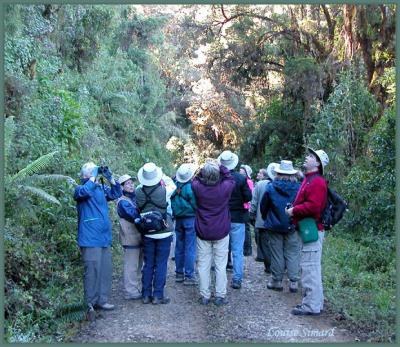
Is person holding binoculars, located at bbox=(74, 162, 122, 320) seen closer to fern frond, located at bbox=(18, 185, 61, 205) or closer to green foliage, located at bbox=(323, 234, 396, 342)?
fern frond, located at bbox=(18, 185, 61, 205)

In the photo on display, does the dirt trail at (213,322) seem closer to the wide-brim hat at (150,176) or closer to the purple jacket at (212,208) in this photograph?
the purple jacket at (212,208)

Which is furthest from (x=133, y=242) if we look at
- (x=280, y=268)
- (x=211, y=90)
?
(x=211, y=90)

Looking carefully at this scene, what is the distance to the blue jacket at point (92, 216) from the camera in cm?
715

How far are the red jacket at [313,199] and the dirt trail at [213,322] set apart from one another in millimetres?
1316

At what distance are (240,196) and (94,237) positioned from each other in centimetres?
254

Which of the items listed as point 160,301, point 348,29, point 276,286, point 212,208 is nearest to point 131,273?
point 160,301

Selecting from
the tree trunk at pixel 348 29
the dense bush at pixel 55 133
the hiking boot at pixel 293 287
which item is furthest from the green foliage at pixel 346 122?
the hiking boot at pixel 293 287

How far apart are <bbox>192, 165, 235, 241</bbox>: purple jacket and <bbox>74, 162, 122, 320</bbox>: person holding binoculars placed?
128cm

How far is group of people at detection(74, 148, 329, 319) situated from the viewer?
709 centimetres

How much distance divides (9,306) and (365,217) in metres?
9.05

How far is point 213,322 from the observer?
23.0 ft

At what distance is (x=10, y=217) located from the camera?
313 inches

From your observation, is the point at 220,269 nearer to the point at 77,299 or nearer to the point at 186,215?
the point at 186,215

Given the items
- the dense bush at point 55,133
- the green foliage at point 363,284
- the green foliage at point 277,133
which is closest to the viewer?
the green foliage at point 363,284
